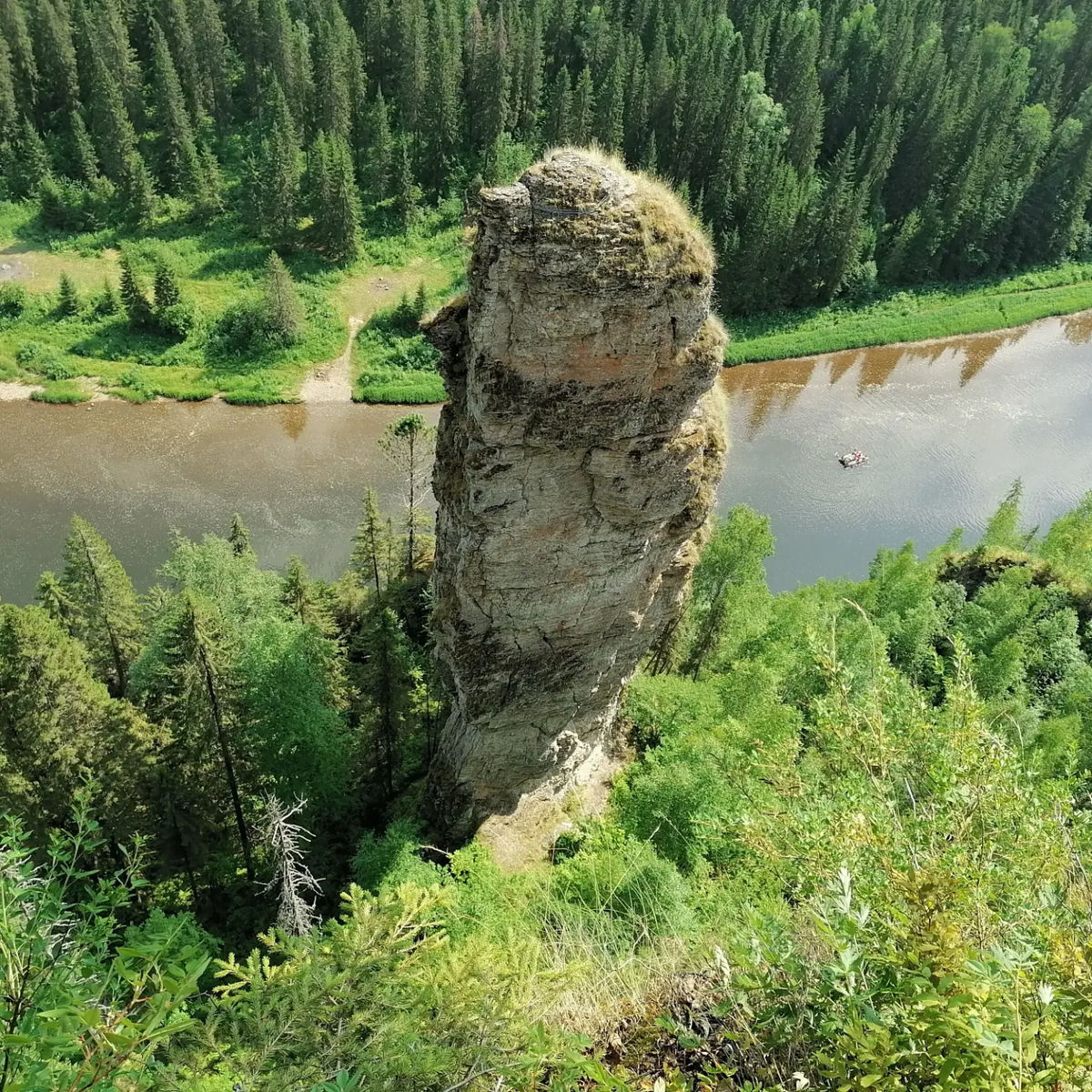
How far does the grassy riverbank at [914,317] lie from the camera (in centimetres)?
6147

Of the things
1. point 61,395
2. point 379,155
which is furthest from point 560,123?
point 61,395

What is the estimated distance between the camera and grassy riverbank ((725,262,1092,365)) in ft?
202

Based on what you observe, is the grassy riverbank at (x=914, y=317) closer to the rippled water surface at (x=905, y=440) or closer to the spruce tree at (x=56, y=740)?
the rippled water surface at (x=905, y=440)

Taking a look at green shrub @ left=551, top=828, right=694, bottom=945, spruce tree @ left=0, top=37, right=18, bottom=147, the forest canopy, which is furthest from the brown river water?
spruce tree @ left=0, top=37, right=18, bottom=147

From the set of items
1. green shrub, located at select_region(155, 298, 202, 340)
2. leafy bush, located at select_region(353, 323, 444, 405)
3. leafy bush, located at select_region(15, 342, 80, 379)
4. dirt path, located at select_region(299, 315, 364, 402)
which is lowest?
dirt path, located at select_region(299, 315, 364, 402)

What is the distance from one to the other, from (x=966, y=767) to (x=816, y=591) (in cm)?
2472

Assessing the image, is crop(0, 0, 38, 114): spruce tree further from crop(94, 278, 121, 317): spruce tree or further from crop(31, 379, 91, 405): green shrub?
crop(31, 379, 91, 405): green shrub

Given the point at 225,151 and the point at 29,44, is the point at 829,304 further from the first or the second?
the point at 29,44

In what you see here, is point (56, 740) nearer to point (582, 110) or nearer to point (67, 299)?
point (67, 299)

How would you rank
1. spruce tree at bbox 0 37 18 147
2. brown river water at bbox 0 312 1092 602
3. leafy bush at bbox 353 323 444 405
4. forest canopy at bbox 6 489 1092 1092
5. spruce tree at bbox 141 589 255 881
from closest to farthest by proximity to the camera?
forest canopy at bbox 6 489 1092 1092 < spruce tree at bbox 141 589 255 881 < brown river water at bbox 0 312 1092 602 < leafy bush at bbox 353 323 444 405 < spruce tree at bbox 0 37 18 147

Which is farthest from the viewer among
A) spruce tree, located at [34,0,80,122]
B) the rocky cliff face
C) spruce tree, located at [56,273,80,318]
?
spruce tree, located at [34,0,80,122]

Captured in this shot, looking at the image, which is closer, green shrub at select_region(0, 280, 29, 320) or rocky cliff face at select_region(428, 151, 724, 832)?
rocky cliff face at select_region(428, 151, 724, 832)

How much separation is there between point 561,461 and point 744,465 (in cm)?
3637

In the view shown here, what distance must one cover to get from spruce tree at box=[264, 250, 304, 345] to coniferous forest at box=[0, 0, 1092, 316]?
9463 mm
